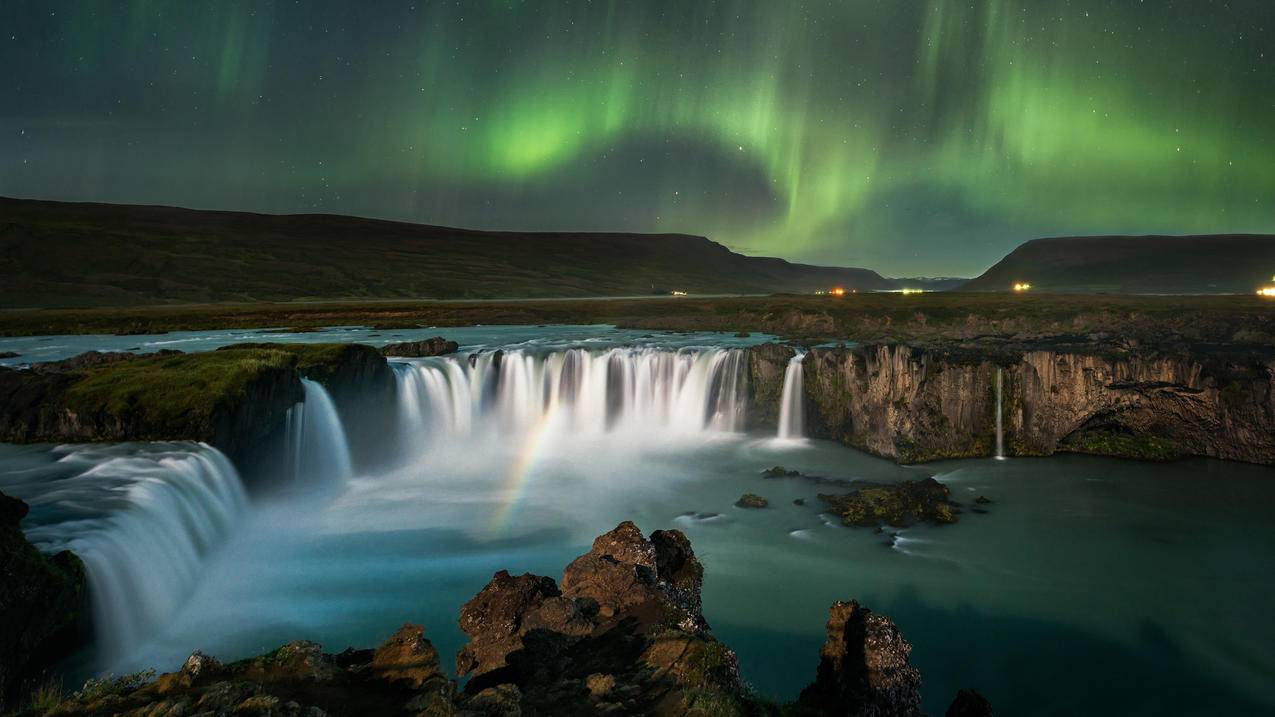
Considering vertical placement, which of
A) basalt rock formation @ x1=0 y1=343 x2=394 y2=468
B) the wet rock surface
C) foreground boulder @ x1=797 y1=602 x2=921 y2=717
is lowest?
the wet rock surface

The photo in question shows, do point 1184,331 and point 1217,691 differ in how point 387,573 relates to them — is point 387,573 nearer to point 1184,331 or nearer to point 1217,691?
point 1217,691

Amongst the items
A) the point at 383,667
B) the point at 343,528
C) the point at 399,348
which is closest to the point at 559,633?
the point at 383,667

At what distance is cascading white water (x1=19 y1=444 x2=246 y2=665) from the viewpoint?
43.9ft

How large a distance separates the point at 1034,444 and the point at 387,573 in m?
25.6

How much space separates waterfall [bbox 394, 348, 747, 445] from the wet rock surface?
13.3 meters

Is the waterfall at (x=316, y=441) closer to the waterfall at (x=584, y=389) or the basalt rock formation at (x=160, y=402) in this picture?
the basalt rock formation at (x=160, y=402)

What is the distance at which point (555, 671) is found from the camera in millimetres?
9188

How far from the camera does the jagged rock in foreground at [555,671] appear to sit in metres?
7.54

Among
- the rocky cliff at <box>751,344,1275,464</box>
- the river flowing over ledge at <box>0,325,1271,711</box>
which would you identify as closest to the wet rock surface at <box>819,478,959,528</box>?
the river flowing over ledge at <box>0,325,1271,711</box>

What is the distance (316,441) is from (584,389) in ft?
51.5

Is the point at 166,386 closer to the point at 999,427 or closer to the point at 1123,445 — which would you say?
the point at 999,427

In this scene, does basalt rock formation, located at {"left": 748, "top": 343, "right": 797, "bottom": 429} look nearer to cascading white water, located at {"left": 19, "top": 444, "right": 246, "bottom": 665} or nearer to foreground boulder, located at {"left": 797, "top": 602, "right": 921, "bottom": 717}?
cascading white water, located at {"left": 19, "top": 444, "right": 246, "bottom": 665}

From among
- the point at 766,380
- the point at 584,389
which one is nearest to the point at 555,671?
the point at 766,380

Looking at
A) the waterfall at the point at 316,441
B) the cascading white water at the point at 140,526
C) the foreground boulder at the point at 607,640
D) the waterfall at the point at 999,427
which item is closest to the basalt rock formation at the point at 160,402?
the waterfall at the point at 316,441
